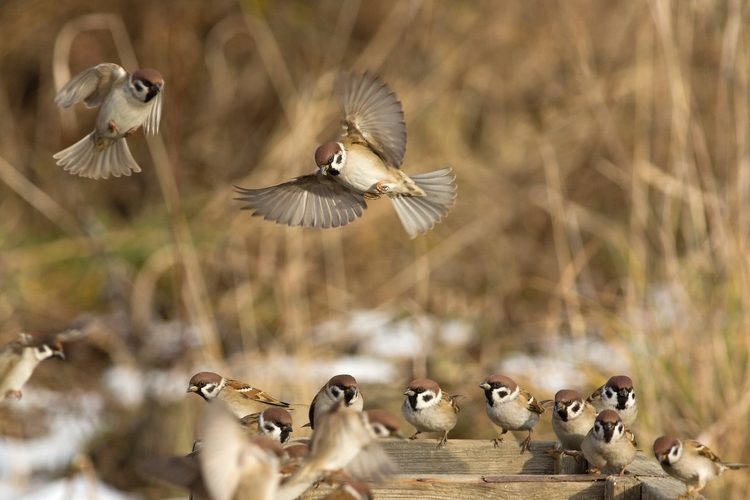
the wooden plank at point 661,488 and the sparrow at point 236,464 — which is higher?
the wooden plank at point 661,488

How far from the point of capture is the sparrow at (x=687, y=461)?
98.4 inches

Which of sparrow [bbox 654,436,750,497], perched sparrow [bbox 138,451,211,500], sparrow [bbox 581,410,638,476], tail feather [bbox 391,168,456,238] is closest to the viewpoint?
perched sparrow [bbox 138,451,211,500]

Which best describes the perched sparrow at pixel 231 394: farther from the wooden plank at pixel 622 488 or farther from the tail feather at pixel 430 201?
the wooden plank at pixel 622 488

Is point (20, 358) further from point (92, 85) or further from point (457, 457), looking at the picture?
point (457, 457)

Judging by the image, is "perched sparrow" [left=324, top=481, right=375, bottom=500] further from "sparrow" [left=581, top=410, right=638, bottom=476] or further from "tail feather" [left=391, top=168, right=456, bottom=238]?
"tail feather" [left=391, top=168, right=456, bottom=238]

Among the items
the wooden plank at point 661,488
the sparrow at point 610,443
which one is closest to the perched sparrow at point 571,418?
the sparrow at point 610,443

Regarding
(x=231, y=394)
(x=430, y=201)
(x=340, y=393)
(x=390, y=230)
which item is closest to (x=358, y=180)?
(x=430, y=201)

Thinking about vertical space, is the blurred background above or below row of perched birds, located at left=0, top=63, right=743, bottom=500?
above

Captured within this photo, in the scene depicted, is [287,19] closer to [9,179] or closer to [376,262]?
[376,262]

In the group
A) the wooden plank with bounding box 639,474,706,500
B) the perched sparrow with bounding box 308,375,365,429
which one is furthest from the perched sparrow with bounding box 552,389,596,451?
the perched sparrow with bounding box 308,375,365,429

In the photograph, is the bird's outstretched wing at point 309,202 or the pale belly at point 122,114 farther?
the bird's outstretched wing at point 309,202

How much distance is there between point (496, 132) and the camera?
8.35 metres

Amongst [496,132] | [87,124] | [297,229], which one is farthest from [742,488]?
[87,124]

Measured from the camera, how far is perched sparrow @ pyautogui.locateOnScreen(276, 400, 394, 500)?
204 cm
